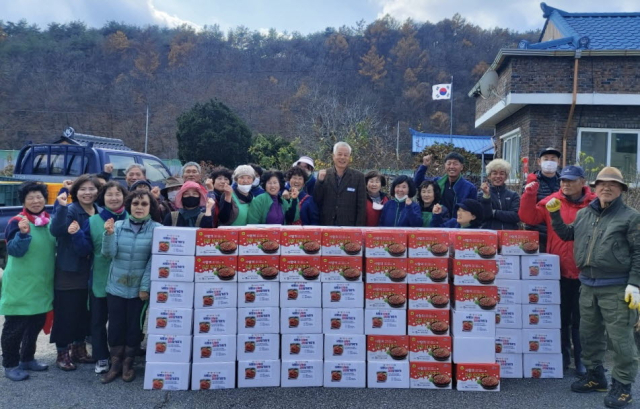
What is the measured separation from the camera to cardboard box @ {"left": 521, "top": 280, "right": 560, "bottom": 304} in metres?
4.88

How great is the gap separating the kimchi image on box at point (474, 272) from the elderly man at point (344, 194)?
163 centimetres

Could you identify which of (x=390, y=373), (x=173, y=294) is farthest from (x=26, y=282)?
(x=390, y=373)

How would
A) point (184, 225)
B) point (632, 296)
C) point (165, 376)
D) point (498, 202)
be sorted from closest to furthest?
point (632, 296) → point (165, 376) → point (184, 225) → point (498, 202)

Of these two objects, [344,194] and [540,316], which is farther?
[344,194]

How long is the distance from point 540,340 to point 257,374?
9.17ft

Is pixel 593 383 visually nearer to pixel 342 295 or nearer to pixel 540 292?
pixel 540 292

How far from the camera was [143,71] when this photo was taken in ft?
212

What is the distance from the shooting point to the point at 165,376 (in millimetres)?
4586

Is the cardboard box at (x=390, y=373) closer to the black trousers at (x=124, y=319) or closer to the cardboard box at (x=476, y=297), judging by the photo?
the cardboard box at (x=476, y=297)

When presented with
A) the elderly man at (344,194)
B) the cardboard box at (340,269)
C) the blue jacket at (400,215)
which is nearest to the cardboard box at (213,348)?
the cardboard box at (340,269)

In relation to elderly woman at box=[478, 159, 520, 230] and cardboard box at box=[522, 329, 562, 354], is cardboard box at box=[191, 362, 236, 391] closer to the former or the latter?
cardboard box at box=[522, 329, 562, 354]

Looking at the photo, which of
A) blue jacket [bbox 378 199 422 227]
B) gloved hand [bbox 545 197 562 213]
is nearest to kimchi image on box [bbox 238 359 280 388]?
blue jacket [bbox 378 199 422 227]

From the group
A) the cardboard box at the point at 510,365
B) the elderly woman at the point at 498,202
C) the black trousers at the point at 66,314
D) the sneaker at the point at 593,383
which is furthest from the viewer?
the elderly woman at the point at 498,202

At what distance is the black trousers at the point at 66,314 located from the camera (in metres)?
5.06
